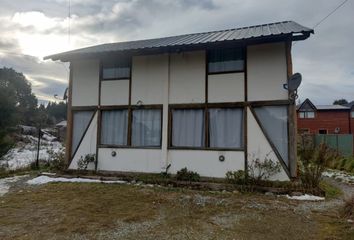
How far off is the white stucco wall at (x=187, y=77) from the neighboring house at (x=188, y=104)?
0.10 feet

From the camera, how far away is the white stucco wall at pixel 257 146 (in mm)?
7797

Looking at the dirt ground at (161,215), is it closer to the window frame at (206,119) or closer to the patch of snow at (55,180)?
the patch of snow at (55,180)

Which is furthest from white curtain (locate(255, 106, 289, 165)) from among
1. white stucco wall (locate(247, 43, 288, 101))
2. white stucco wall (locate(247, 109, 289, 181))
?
white stucco wall (locate(247, 43, 288, 101))

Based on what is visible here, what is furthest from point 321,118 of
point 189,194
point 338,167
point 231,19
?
point 189,194

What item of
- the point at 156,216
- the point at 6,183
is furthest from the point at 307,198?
the point at 6,183

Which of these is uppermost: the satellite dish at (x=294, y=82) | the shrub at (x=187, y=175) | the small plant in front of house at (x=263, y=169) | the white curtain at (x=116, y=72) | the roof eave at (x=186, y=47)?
the roof eave at (x=186, y=47)

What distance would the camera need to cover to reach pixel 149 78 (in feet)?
30.6

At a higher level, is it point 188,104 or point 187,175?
point 188,104

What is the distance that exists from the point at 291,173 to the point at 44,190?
260 inches

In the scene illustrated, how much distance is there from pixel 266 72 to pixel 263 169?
8.92 ft

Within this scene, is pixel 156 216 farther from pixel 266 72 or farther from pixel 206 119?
pixel 266 72

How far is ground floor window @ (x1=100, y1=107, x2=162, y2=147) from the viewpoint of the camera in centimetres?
920

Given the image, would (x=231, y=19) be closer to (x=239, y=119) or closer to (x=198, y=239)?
(x=239, y=119)

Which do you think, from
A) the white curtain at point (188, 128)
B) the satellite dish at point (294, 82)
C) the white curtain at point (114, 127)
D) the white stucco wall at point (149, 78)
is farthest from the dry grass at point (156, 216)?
the white stucco wall at point (149, 78)
